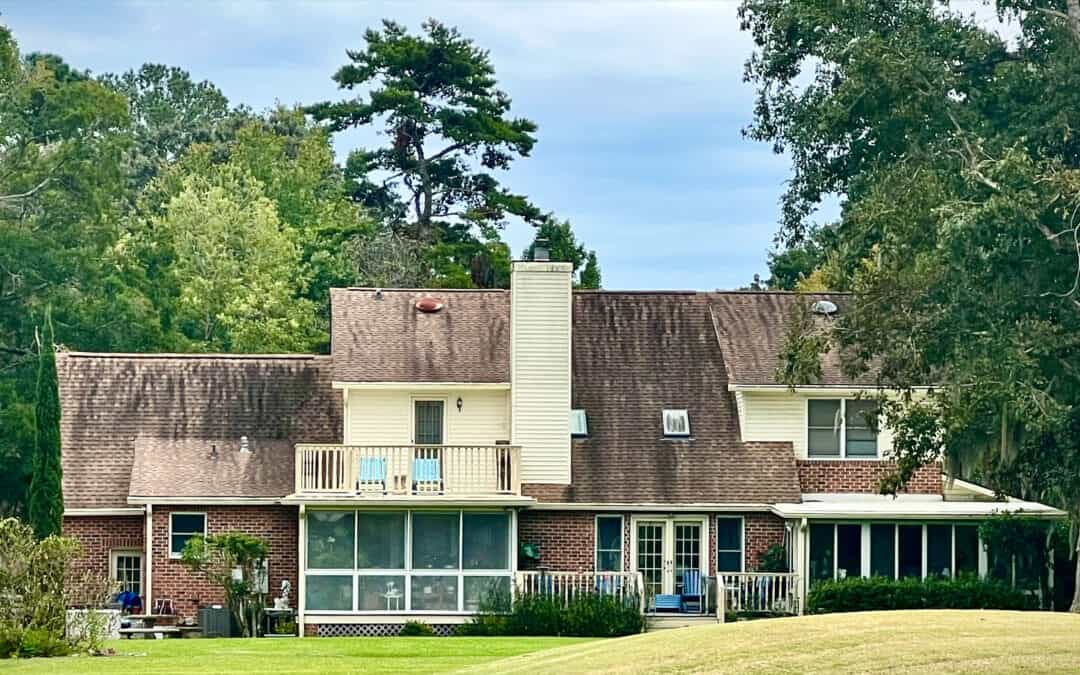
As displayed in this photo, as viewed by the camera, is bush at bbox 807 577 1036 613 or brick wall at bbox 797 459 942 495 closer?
bush at bbox 807 577 1036 613

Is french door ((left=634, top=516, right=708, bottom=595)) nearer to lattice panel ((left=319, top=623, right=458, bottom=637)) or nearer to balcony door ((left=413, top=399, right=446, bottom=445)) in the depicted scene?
lattice panel ((left=319, top=623, right=458, bottom=637))

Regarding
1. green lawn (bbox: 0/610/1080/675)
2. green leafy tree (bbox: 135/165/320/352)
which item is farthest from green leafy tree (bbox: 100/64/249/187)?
green lawn (bbox: 0/610/1080/675)

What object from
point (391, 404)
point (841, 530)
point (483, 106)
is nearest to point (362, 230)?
point (483, 106)

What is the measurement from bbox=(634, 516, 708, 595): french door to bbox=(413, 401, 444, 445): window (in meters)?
4.16

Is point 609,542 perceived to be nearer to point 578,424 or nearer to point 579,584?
point 579,584

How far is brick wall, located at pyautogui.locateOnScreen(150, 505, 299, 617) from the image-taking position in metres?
41.3

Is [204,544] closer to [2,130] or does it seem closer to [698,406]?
[698,406]

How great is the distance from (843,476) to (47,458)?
1472cm

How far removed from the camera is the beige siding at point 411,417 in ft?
140

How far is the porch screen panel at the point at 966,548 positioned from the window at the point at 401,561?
809 cm

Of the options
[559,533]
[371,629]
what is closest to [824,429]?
[559,533]

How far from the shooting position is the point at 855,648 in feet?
77.3

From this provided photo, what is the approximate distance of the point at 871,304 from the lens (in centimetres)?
3959

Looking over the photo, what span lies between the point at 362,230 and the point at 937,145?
2647 cm
